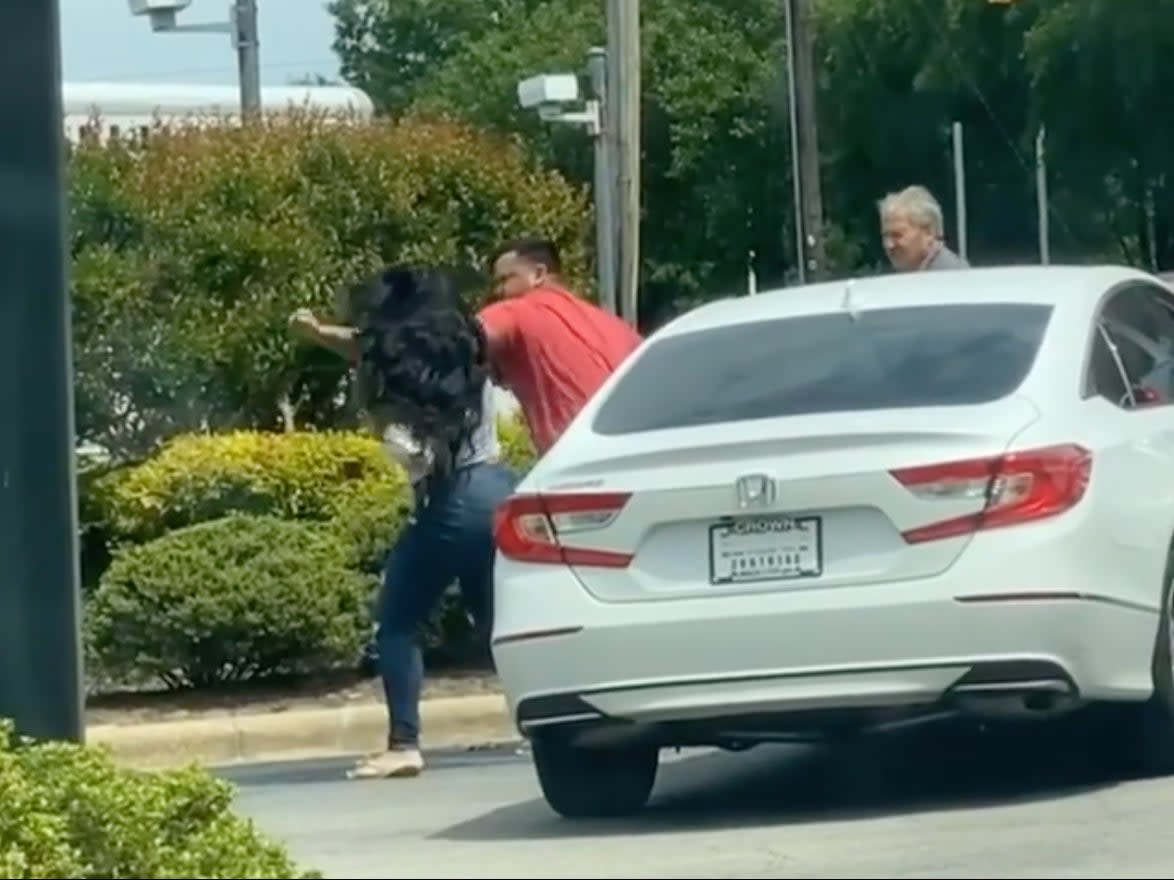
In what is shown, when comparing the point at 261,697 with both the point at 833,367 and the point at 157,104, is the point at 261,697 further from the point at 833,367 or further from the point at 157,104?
the point at 157,104

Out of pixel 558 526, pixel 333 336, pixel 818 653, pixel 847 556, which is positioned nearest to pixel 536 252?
pixel 333 336

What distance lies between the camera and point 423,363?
34.4 ft

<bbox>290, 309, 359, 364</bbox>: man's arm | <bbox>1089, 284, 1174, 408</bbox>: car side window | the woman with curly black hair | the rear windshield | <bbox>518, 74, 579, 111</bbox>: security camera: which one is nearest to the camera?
the rear windshield

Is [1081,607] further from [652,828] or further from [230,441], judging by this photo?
[230,441]

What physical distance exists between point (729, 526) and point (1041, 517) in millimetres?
833

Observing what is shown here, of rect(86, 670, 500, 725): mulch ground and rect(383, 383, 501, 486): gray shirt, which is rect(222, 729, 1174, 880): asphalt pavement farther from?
rect(86, 670, 500, 725): mulch ground

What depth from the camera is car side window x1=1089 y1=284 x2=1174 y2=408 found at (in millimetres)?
9055

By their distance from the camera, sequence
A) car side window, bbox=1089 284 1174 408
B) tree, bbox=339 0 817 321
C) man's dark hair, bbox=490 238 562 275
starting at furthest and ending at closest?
tree, bbox=339 0 817 321
man's dark hair, bbox=490 238 562 275
car side window, bbox=1089 284 1174 408

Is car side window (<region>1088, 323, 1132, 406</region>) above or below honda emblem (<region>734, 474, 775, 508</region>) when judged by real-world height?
above

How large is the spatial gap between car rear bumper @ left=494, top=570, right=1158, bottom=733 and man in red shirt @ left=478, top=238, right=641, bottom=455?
236cm

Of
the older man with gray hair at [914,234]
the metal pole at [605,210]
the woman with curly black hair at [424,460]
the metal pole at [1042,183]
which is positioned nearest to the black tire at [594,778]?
the woman with curly black hair at [424,460]

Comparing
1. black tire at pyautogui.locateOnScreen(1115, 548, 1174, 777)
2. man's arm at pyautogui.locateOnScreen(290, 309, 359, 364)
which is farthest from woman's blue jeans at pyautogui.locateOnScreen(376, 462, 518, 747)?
black tire at pyautogui.locateOnScreen(1115, 548, 1174, 777)

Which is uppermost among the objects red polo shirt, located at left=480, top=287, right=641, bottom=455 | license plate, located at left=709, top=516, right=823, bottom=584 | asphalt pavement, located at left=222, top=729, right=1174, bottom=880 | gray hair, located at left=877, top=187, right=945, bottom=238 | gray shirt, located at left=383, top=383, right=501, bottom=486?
gray hair, located at left=877, top=187, right=945, bottom=238

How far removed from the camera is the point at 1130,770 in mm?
9250
